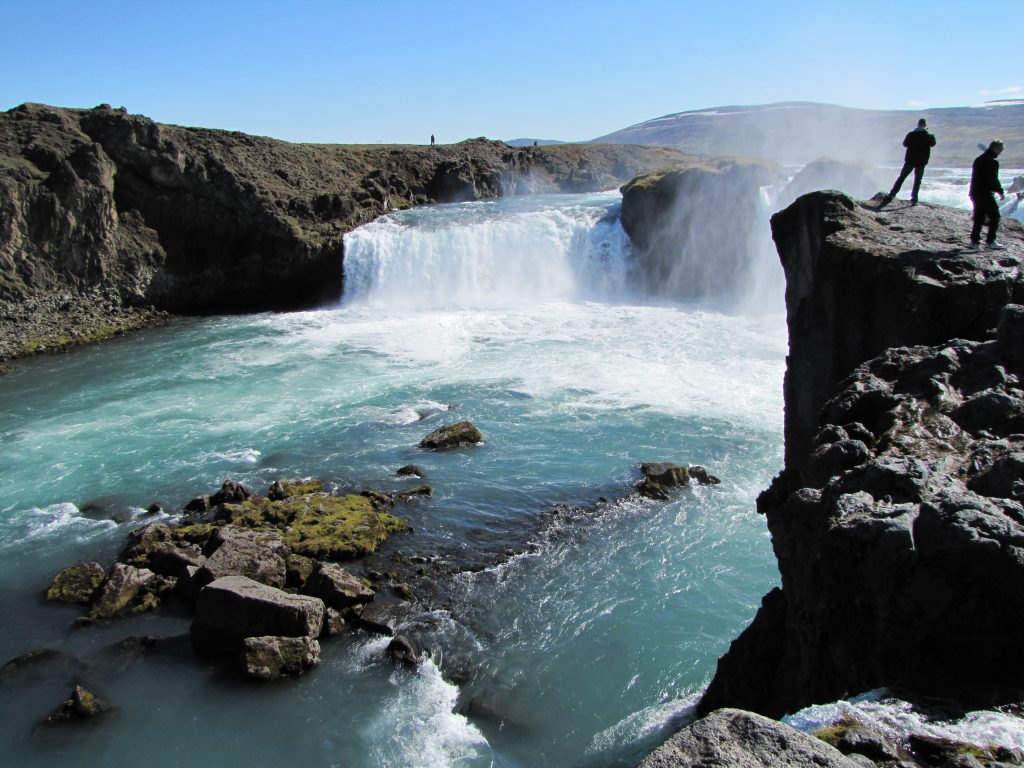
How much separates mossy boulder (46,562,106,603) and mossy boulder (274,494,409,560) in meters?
3.02

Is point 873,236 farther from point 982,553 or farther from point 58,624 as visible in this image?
point 58,624

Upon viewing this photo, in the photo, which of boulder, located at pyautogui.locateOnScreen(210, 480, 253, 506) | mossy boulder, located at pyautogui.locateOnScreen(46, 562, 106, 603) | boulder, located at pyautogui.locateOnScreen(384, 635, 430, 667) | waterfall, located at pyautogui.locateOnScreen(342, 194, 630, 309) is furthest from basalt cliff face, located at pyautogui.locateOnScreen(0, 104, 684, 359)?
boulder, located at pyautogui.locateOnScreen(384, 635, 430, 667)

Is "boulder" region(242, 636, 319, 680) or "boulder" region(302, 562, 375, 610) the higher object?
"boulder" region(302, 562, 375, 610)

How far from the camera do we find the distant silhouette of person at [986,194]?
385 inches

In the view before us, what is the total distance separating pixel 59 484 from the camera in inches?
640

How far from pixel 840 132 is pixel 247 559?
280 feet

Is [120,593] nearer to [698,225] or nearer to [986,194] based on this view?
[986,194]

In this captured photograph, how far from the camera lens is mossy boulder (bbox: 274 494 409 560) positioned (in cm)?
1275

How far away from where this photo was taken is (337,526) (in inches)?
527

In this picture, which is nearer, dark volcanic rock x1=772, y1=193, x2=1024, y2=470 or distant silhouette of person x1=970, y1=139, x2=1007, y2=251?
dark volcanic rock x1=772, y1=193, x2=1024, y2=470

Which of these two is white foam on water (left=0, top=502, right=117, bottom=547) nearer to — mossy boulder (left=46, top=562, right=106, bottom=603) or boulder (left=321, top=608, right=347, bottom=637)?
mossy boulder (left=46, top=562, right=106, bottom=603)

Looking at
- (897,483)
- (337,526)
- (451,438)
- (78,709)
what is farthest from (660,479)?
(78,709)

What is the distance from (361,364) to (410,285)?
1182cm

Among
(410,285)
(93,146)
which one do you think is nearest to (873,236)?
(410,285)
